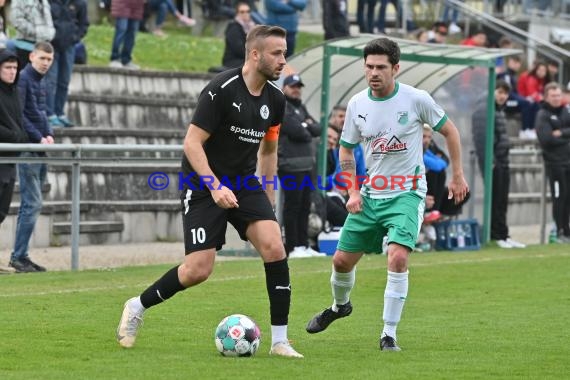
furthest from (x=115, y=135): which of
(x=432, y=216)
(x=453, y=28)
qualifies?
(x=453, y=28)

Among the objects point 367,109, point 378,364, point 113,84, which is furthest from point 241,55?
point 378,364

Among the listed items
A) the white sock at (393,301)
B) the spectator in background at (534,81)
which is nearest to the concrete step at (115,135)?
the spectator in background at (534,81)

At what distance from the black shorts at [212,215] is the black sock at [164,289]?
231 millimetres

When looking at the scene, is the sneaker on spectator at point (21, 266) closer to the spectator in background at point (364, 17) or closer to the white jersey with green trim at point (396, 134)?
the white jersey with green trim at point (396, 134)

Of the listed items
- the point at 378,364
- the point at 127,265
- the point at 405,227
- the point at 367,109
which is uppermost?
the point at 367,109

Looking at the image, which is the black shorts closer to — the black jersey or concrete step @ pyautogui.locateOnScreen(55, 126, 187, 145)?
the black jersey

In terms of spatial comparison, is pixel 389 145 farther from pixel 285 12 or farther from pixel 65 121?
pixel 285 12

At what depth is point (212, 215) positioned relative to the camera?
31.4ft

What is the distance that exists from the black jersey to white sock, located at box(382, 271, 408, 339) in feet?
4.13

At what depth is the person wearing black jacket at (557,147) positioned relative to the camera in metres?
20.8

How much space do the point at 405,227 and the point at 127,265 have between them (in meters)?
7.19

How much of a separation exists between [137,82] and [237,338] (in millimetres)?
13865

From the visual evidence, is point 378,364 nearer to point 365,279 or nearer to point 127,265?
point 365,279

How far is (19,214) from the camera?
15125mm
